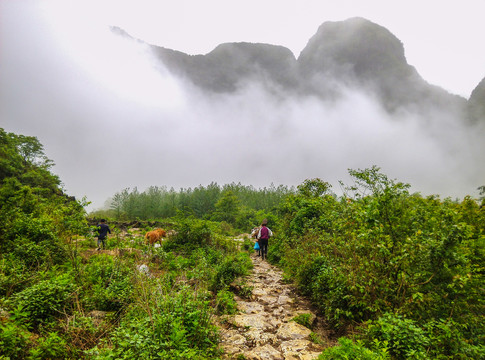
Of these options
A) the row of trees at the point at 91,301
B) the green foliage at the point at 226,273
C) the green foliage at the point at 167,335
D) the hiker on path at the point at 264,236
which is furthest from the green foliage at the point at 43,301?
A: the hiker on path at the point at 264,236

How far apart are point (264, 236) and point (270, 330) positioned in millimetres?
7426

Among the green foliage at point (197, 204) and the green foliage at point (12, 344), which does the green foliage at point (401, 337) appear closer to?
the green foliage at point (12, 344)

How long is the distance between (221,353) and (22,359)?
2.62 meters

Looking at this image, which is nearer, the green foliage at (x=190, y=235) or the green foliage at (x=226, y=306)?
the green foliage at (x=226, y=306)

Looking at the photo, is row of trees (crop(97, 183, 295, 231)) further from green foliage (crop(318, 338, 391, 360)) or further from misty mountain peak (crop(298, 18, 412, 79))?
misty mountain peak (crop(298, 18, 412, 79))

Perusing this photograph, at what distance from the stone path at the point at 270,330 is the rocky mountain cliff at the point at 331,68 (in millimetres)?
170519

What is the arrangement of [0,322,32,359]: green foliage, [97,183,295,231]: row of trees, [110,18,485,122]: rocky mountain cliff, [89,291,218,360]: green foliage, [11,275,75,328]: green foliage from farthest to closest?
[110,18,485,122]: rocky mountain cliff
[97,183,295,231]: row of trees
[11,275,75,328]: green foliage
[0,322,32,359]: green foliage
[89,291,218,360]: green foliage

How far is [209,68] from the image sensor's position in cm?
17450

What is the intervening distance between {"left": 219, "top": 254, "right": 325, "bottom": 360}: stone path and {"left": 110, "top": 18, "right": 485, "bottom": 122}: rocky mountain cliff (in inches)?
6713

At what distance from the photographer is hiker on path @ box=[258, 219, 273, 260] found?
1212 cm

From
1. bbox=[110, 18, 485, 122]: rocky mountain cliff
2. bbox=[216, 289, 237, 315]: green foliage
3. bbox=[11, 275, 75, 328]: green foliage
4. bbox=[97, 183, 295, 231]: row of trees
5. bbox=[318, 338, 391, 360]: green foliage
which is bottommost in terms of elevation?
bbox=[11, 275, 75, 328]: green foliage

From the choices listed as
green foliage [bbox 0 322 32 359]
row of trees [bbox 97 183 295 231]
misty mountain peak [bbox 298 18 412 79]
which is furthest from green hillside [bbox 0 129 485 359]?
misty mountain peak [bbox 298 18 412 79]

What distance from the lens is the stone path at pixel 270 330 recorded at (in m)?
3.98

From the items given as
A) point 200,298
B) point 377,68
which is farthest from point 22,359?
point 377,68
